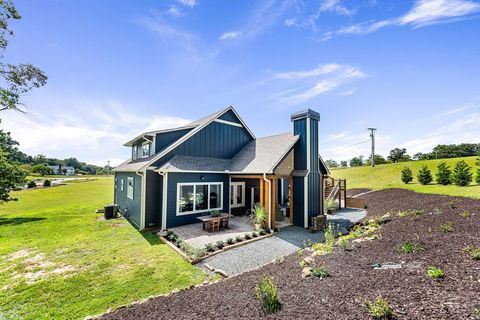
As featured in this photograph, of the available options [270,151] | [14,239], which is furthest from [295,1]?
[14,239]

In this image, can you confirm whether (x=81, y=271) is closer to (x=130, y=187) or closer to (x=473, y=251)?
(x=130, y=187)

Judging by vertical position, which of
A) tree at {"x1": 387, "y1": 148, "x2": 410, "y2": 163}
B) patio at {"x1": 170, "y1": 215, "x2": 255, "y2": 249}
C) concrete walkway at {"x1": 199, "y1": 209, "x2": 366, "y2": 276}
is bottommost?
concrete walkway at {"x1": 199, "y1": 209, "x2": 366, "y2": 276}

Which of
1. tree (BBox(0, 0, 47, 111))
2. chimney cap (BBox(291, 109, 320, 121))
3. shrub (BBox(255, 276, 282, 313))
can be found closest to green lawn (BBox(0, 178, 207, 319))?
shrub (BBox(255, 276, 282, 313))

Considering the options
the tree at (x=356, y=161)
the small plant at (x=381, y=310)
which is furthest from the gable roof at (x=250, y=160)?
the tree at (x=356, y=161)

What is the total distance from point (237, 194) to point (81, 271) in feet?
29.8

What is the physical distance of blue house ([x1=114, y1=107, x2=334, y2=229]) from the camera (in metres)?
11.0

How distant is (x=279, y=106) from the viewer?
54.6 feet

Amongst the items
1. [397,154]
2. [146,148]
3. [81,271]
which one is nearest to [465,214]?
[81,271]

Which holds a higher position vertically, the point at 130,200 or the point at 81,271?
the point at 130,200

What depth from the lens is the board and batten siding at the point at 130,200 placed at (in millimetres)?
11757

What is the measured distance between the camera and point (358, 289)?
3.72 metres

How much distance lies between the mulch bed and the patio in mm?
3601

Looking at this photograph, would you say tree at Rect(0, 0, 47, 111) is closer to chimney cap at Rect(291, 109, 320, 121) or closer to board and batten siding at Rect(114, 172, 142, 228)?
board and batten siding at Rect(114, 172, 142, 228)

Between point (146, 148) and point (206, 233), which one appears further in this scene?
point (146, 148)
